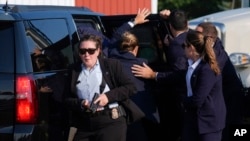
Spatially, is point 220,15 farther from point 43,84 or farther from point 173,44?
point 43,84

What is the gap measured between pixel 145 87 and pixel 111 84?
85cm

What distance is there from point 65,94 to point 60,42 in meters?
0.58

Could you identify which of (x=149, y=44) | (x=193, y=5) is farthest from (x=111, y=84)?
(x=193, y=5)

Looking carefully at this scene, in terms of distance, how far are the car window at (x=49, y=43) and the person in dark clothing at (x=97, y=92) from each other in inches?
12.2

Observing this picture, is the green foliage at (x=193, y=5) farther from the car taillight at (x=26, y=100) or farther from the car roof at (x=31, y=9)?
the car taillight at (x=26, y=100)

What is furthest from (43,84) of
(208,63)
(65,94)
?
(208,63)

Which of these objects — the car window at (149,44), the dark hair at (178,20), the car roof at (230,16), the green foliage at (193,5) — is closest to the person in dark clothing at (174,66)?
→ the dark hair at (178,20)

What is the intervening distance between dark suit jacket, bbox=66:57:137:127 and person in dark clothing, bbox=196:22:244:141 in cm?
97

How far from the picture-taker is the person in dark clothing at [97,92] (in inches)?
207

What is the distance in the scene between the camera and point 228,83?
609 cm

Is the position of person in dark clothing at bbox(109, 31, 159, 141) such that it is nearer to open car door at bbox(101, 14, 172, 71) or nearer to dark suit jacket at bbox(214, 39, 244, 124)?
open car door at bbox(101, 14, 172, 71)

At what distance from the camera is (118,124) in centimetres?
533

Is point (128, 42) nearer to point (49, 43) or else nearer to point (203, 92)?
point (49, 43)

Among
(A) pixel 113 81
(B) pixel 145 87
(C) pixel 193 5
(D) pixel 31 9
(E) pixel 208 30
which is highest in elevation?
(D) pixel 31 9
